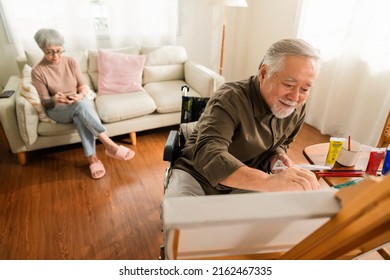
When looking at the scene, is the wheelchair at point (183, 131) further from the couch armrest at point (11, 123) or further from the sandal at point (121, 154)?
the couch armrest at point (11, 123)

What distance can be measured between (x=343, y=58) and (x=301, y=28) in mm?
583

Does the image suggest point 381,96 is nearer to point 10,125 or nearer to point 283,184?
point 283,184

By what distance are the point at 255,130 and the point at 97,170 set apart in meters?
1.47

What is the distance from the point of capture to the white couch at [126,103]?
6.35 feet

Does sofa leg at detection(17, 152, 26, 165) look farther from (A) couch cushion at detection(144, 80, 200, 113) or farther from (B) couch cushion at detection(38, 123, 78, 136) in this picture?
(A) couch cushion at detection(144, 80, 200, 113)

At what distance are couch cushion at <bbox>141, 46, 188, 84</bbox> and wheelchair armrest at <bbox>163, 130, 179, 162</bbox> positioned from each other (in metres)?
1.70

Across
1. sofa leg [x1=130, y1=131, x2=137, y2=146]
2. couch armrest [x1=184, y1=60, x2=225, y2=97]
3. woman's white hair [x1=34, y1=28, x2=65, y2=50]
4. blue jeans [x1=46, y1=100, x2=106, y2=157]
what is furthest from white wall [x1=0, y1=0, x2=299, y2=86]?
sofa leg [x1=130, y1=131, x2=137, y2=146]

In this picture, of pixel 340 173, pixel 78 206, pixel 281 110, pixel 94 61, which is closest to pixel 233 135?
pixel 281 110

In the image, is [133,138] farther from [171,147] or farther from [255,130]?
[255,130]

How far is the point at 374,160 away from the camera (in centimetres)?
100

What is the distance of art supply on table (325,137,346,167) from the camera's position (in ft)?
3.45

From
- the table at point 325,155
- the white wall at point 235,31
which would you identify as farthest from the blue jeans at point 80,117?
the table at point 325,155

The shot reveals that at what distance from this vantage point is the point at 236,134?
3.42ft
